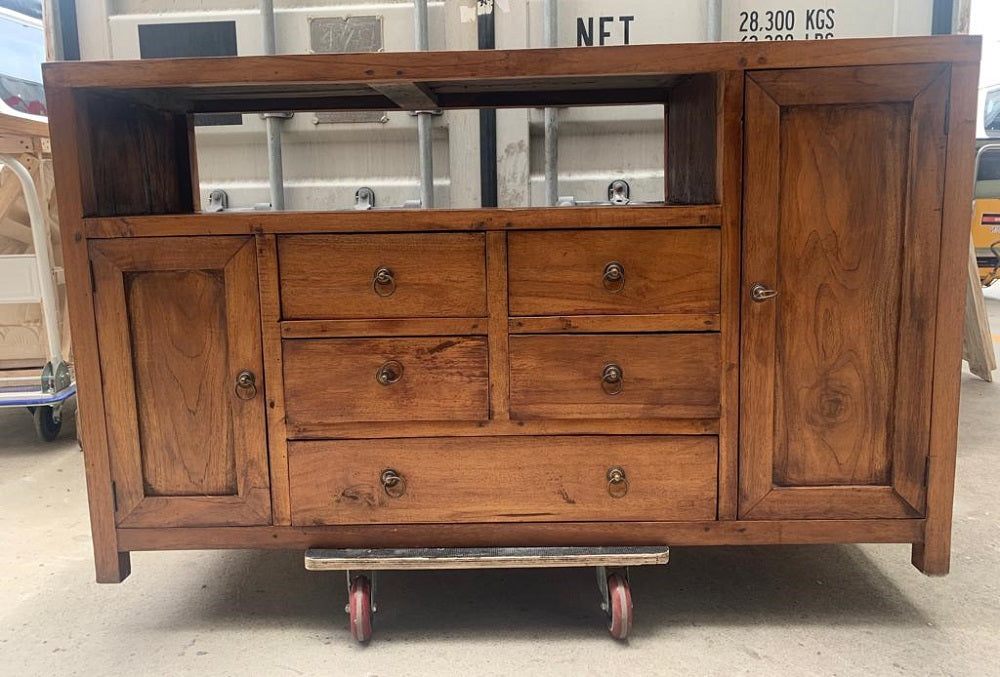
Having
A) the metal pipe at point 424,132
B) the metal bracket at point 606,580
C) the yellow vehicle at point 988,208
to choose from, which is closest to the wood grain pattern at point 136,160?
the metal pipe at point 424,132

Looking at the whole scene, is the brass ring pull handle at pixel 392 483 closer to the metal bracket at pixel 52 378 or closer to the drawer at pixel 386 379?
the drawer at pixel 386 379

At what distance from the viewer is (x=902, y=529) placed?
57.1 inches

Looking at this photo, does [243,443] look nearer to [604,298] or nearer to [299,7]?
[604,298]

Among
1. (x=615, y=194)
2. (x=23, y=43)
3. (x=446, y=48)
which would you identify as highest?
(x=23, y=43)

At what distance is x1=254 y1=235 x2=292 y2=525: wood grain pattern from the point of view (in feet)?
4.64

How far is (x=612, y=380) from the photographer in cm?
142

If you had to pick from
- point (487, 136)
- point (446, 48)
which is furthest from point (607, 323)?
point (446, 48)

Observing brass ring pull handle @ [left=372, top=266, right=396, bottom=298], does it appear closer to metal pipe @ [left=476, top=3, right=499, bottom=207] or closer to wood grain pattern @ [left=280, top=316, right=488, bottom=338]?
wood grain pattern @ [left=280, top=316, right=488, bottom=338]

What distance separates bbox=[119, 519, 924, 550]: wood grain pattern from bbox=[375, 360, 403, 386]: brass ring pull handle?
282 mm

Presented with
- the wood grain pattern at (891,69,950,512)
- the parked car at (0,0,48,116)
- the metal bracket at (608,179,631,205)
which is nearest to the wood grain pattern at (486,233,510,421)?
the wood grain pattern at (891,69,950,512)

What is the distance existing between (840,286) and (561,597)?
0.84m

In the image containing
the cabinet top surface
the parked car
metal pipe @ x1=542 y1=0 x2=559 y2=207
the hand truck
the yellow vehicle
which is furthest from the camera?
the yellow vehicle

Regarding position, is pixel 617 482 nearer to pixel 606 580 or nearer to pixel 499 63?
pixel 606 580

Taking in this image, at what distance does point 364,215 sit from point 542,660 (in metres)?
0.87
